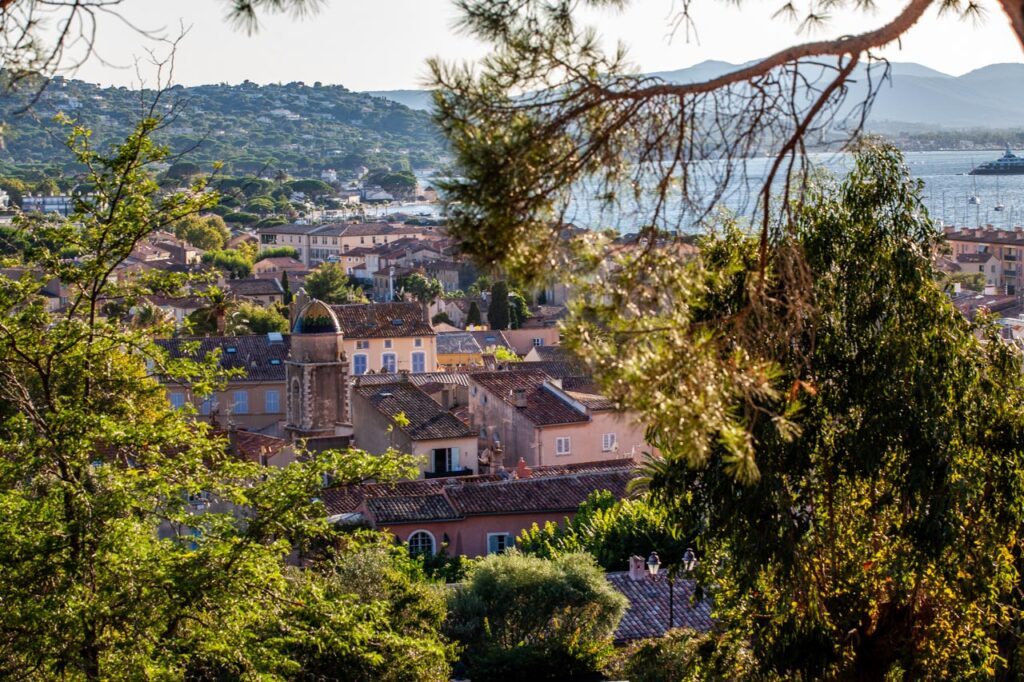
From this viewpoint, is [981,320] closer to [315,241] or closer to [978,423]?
[978,423]

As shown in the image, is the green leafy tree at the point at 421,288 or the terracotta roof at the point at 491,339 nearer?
the terracotta roof at the point at 491,339

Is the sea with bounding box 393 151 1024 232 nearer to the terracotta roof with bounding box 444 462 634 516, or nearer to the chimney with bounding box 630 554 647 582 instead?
the terracotta roof with bounding box 444 462 634 516

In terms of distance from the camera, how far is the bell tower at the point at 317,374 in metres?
32.0

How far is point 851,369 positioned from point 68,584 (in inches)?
203

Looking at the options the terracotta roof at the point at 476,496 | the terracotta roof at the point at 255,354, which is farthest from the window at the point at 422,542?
the terracotta roof at the point at 255,354

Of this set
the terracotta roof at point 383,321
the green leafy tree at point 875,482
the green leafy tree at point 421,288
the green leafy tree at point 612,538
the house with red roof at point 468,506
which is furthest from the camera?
the green leafy tree at point 421,288

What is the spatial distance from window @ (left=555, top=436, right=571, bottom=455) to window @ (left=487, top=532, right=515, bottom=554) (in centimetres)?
575

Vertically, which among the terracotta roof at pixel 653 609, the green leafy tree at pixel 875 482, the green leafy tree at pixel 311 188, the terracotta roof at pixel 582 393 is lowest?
the terracotta roof at pixel 653 609

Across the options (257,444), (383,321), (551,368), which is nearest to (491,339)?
(383,321)

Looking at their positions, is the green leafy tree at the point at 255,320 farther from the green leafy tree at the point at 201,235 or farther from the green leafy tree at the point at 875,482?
the green leafy tree at the point at 201,235

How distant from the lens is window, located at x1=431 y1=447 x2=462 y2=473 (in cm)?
2741

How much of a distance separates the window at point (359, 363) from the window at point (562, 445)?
42.1 feet

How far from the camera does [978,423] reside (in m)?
9.58

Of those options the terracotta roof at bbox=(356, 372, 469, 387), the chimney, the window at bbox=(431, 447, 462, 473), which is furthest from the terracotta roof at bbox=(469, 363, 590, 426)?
the chimney
